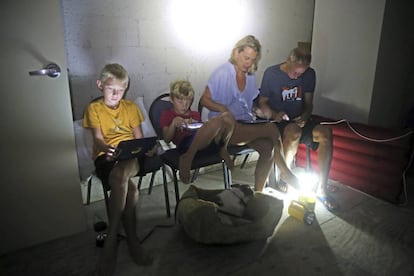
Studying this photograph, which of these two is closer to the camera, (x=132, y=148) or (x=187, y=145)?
(x=132, y=148)

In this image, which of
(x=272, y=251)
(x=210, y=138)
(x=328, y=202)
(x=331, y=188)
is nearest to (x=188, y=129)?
(x=210, y=138)

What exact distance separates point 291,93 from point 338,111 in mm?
843

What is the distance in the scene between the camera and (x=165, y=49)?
2463 mm

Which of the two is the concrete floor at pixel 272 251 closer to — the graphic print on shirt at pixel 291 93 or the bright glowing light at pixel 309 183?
the bright glowing light at pixel 309 183

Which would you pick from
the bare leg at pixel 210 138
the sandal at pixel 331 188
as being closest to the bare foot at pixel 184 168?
the bare leg at pixel 210 138

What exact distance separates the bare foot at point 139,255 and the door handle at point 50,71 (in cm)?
101

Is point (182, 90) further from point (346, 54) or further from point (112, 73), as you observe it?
point (346, 54)

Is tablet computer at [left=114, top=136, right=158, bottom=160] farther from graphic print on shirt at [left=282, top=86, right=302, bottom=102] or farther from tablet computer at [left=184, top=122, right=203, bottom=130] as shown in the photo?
graphic print on shirt at [left=282, top=86, right=302, bottom=102]

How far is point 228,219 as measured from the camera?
75.2 inches

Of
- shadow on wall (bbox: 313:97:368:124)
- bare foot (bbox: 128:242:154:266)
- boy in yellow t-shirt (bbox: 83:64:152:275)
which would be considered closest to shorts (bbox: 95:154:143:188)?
boy in yellow t-shirt (bbox: 83:64:152:275)

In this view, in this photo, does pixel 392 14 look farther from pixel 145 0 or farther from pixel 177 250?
pixel 177 250

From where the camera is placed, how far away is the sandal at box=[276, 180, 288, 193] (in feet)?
8.37

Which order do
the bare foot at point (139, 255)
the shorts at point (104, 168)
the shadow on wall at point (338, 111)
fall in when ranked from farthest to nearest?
1. the shadow on wall at point (338, 111)
2. the shorts at point (104, 168)
3. the bare foot at point (139, 255)

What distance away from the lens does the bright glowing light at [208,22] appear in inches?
97.1
